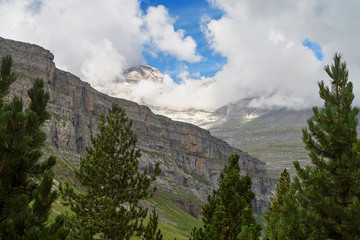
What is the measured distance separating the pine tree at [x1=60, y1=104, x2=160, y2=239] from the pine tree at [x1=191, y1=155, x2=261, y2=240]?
677 cm

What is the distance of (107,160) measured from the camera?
24.0 meters

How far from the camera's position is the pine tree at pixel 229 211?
16.9m

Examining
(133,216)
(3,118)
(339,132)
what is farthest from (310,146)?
(133,216)

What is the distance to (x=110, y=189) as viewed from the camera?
24.2m

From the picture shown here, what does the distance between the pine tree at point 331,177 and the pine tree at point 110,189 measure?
559 inches

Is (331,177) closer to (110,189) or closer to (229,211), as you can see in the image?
(229,211)

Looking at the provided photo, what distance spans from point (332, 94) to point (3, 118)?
1415cm

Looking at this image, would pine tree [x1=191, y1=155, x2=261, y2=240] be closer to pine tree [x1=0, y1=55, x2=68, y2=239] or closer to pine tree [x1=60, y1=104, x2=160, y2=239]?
pine tree [x1=60, y1=104, x2=160, y2=239]

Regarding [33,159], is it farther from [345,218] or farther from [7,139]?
[345,218]

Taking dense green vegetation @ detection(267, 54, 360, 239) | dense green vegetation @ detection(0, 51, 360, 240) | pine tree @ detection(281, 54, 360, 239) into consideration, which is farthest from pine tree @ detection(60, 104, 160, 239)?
pine tree @ detection(281, 54, 360, 239)

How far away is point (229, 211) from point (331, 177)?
8852mm

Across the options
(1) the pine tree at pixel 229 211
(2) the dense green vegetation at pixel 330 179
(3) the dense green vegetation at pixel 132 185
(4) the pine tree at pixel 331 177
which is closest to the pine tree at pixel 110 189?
(3) the dense green vegetation at pixel 132 185

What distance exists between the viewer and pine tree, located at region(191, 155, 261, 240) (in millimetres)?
16922

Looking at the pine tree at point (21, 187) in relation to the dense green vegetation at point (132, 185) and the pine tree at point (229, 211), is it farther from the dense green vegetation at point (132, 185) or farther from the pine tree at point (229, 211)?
the pine tree at point (229, 211)
